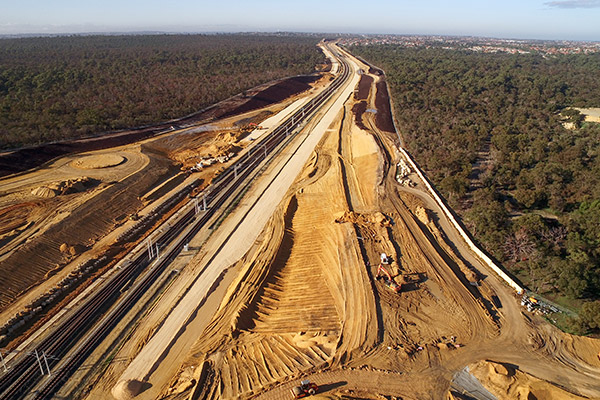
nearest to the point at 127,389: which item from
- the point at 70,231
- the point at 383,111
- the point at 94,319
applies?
the point at 94,319

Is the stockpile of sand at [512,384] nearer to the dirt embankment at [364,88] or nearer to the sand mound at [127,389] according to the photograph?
the sand mound at [127,389]

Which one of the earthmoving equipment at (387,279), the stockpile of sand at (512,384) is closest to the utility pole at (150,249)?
the earthmoving equipment at (387,279)

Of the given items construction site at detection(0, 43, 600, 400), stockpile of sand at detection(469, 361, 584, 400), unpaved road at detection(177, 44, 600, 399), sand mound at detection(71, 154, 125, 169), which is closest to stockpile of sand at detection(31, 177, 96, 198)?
construction site at detection(0, 43, 600, 400)

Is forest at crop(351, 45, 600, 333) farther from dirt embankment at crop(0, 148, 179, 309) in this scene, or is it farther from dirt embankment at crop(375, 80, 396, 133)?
dirt embankment at crop(0, 148, 179, 309)

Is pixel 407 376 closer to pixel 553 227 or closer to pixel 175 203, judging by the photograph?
pixel 553 227

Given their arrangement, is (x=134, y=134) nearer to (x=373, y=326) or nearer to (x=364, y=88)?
(x=373, y=326)

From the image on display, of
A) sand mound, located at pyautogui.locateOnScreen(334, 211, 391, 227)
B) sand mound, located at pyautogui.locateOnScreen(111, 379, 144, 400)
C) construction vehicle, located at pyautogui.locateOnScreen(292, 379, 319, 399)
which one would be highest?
sand mound, located at pyautogui.locateOnScreen(334, 211, 391, 227)
